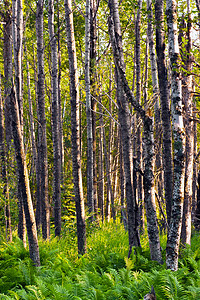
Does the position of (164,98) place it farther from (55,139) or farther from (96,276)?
(55,139)

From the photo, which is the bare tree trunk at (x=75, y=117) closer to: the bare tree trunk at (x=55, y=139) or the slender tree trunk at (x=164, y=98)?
the slender tree trunk at (x=164, y=98)

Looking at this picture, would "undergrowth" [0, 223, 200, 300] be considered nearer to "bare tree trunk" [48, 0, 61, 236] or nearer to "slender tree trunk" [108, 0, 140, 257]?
"slender tree trunk" [108, 0, 140, 257]

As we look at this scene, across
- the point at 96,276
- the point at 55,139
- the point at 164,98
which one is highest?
the point at 164,98

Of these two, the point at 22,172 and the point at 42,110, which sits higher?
the point at 42,110

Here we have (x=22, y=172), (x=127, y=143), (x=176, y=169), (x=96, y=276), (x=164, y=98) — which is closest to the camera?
(x=96, y=276)

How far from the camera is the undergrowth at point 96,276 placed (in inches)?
176

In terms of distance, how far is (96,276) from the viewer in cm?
508

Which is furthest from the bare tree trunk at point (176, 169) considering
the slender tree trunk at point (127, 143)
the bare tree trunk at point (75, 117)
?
the bare tree trunk at point (75, 117)

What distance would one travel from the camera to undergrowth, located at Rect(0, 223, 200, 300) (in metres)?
4.46

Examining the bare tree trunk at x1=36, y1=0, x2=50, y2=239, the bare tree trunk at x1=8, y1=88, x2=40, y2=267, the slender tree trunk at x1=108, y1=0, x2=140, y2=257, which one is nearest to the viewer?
the bare tree trunk at x1=8, y1=88, x2=40, y2=267

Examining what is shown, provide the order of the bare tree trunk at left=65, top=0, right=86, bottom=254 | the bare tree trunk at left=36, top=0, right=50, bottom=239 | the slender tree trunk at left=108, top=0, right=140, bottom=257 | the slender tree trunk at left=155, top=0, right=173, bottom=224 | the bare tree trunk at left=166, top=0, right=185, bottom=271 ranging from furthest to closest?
the bare tree trunk at left=36, top=0, right=50, bottom=239 → the bare tree trunk at left=65, top=0, right=86, bottom=254 → the slender tree trunk at left=155, top=0, right=173, bottom=224 → the slender tree trunk at left=108, top=0, right=140, bottom=257 → the bare tree trunk at left=166, top=0, right=185, bottom=271

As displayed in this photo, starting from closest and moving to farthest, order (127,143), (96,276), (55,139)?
(96,276), (127,143), (55,139)

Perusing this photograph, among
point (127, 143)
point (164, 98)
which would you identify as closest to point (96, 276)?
point (127, 143)

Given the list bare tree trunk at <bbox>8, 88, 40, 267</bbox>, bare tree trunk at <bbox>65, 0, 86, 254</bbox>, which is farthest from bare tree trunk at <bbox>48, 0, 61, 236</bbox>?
bare tree trunk at <bbox>8, 88, 40, 267</bbox>
